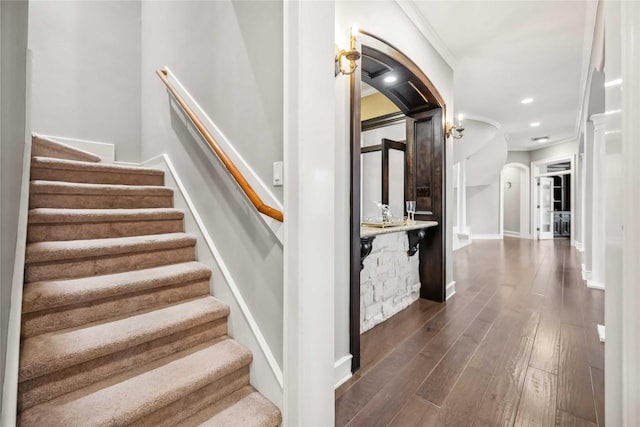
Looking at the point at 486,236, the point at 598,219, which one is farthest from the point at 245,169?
the point at 486,236

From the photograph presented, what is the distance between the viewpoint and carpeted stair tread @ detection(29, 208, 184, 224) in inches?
65.6

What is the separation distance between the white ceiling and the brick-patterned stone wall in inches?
87.9

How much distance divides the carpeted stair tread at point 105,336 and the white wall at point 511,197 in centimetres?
1050

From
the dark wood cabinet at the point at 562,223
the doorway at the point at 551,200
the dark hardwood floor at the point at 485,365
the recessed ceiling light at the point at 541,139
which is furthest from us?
the dark wood cabinet at the point at 562,223

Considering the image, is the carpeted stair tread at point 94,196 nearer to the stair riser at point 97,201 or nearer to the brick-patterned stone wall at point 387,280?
the stair riser at point 97,201

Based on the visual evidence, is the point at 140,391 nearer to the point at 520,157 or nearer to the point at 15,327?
the point at 15,327

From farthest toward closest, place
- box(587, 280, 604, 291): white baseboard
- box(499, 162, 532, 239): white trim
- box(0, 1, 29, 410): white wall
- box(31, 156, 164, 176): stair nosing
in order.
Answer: box(499, 162, 532, 239): white trim → box(587, 280, 604, 291): white baseboard → box(31, 156, 164, 176): stair nosing → box(0, 1, 29, 410): white wall

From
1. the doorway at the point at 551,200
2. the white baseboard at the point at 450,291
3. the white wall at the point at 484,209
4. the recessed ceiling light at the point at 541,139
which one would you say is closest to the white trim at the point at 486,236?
the white wall at the point at 484,209

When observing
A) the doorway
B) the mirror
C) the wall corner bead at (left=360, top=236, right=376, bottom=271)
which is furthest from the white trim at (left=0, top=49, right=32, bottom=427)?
the doorway

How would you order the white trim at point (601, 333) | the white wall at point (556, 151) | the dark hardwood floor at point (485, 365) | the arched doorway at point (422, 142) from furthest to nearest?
1. the white wall at point (556, 151)
2. the arched doorway at point (422, 142)
3. the white trim at point (601, 333)
4. the dark hardwood floor at point (485, 365)

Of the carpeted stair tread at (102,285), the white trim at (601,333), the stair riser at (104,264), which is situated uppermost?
the stair riser at (104,264)

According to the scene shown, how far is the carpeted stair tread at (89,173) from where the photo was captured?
2006 millimetres

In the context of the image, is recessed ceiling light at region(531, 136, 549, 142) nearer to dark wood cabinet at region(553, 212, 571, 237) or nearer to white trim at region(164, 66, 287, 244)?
dark wood cabinet at region(553, 212, 571, 237)

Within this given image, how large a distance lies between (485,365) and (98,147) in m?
4.40
